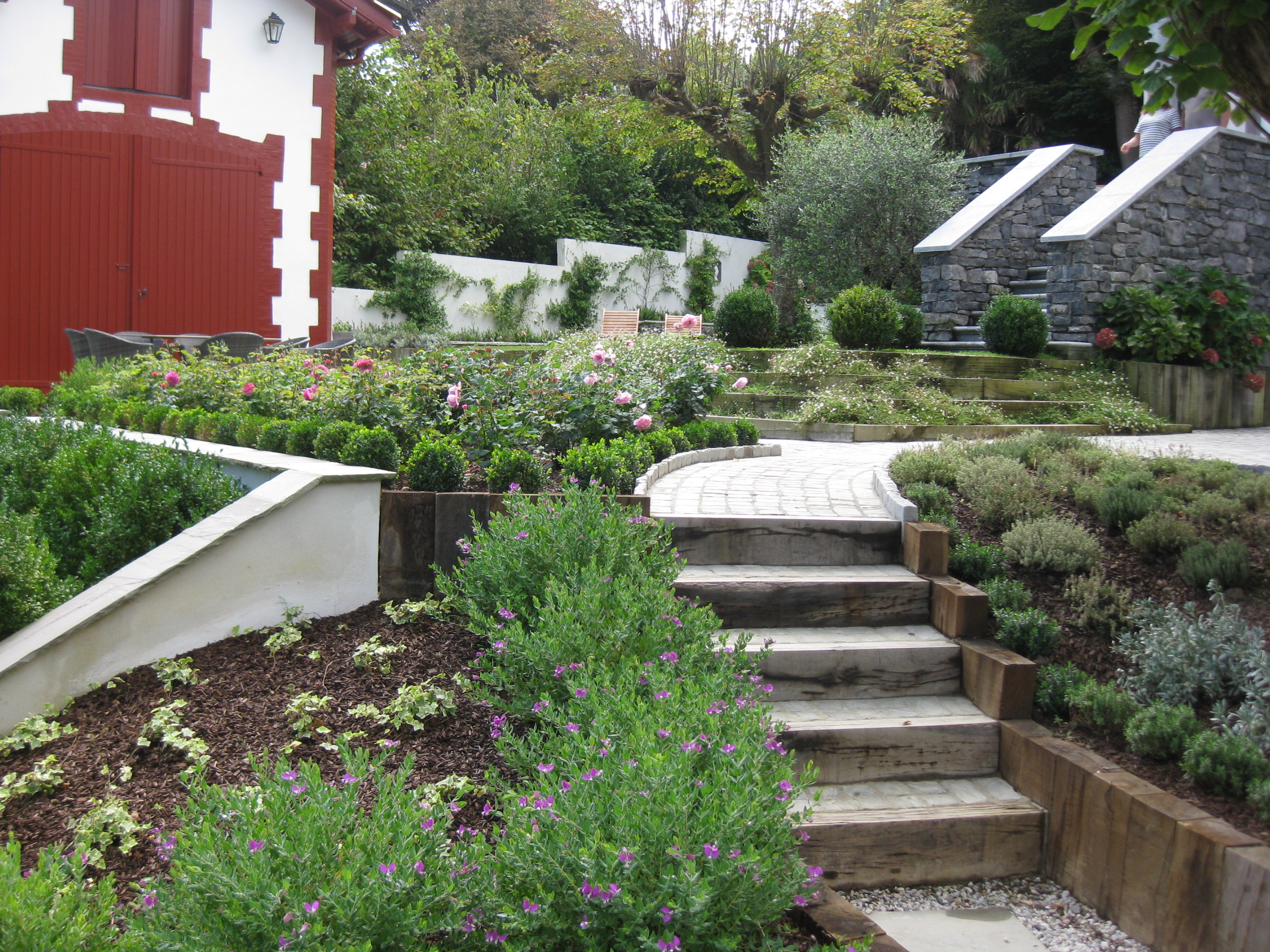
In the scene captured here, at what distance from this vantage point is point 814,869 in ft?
6.34

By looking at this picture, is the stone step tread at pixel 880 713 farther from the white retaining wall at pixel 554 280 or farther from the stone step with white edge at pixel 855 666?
the white retaining wall at pixel 554 280

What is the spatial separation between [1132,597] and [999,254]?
910cm

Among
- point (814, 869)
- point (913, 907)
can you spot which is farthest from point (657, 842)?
point (913, 907)

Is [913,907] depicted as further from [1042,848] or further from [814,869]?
[814,869]

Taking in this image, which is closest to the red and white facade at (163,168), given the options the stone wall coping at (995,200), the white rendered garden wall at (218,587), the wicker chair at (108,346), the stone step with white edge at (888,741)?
the wicker chair at (108,346)

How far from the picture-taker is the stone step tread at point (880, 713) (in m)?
3.35

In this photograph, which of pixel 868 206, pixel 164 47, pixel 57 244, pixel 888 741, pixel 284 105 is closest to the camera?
pixel 888 741

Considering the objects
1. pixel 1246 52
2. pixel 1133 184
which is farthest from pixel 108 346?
pixel 1133 184

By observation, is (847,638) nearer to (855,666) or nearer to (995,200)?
(855,666)

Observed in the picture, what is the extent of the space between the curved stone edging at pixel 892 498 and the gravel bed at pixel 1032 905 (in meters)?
1.65

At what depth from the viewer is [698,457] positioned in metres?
6.45

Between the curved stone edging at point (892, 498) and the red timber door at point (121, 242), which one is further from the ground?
the red timber door at point (121, 242)

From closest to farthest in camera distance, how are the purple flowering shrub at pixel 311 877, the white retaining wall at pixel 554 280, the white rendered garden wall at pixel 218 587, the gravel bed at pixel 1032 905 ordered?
the purple flowering shrub at pixel 311 877, the gravel bed at pixel 1032 905, the white rendered garden wall at pixel 218 587, the white retaining wall at pixel 554 280

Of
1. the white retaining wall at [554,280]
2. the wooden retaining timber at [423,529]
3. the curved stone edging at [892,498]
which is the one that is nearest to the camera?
the wooden retaining timber at [423,529]
